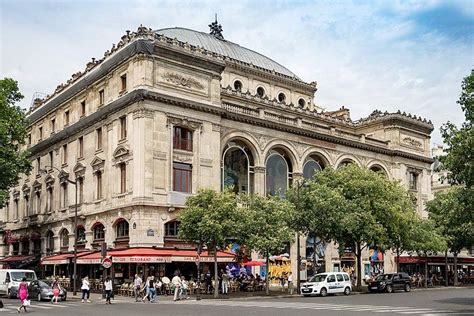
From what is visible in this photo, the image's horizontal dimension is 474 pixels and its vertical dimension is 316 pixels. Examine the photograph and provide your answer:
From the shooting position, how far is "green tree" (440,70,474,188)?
3294 cm

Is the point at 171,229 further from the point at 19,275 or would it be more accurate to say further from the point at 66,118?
the point at 66,118

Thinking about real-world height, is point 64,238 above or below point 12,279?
above

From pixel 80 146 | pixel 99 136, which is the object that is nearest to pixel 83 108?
pixel 80 146

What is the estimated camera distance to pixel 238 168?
185ft

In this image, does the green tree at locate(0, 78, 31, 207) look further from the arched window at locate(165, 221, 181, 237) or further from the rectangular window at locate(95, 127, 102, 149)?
the arched window at locate(165, 221, 181, 237)

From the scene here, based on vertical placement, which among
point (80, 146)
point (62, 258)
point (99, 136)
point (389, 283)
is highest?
point (99, 136)

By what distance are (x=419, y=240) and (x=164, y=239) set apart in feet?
80.2

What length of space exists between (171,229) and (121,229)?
4218mm

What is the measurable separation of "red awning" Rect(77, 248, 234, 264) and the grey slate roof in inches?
1131

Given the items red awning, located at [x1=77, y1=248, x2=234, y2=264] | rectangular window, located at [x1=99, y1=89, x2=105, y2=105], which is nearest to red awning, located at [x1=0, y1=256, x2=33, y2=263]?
rectangular window, located at [x1=99, y1=89, x2=105, y2=105]

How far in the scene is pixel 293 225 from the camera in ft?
159

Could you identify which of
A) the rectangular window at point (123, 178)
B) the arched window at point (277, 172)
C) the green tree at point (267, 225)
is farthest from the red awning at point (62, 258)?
the arched window at point (277, 172)

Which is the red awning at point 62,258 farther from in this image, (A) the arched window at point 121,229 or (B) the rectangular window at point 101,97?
(B) the rectangular window at point 101,97

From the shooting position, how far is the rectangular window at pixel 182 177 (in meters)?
49.1
